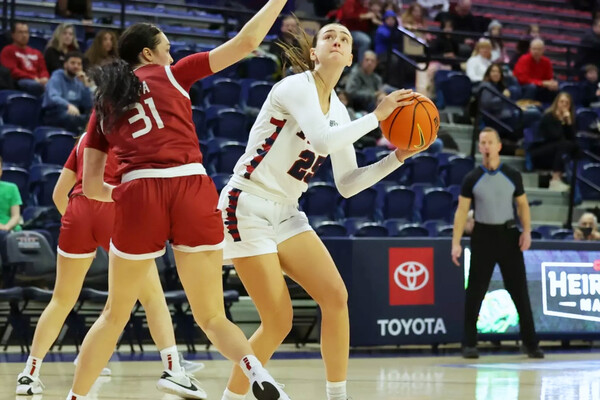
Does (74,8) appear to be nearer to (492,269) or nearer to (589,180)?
(492,269)

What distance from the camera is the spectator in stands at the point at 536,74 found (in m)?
16.1

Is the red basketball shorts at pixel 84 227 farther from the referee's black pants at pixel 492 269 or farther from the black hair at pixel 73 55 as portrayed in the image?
the black hair at pixel 73 55

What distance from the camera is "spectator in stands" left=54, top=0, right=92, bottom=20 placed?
13.9m

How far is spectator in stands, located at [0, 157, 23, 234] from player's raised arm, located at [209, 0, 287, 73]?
18.2 ft

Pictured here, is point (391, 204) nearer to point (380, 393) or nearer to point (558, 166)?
point (558, 166)

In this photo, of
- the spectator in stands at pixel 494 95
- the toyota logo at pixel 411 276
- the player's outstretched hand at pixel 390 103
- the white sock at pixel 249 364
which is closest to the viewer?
the white sock at pixel 249 364

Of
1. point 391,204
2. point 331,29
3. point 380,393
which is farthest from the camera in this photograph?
point 391,204

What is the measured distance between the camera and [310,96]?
187 inches

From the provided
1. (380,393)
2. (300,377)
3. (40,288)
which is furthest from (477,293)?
(40,288)

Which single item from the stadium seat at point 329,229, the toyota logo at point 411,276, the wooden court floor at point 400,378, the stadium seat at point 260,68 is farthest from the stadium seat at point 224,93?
the wooden court floor at point 400,378

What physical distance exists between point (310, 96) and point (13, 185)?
556 cm

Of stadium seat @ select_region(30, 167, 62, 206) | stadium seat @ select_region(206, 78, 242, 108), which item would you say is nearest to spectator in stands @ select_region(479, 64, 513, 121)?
stadium seat @ select_region(206, 78, 242, 108)

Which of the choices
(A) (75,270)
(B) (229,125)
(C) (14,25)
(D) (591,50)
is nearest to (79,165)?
(A) (75,270)

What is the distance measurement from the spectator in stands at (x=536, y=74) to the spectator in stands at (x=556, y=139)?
1856 millimetres
